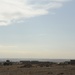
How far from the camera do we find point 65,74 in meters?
38.0

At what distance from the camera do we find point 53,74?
1497 inches

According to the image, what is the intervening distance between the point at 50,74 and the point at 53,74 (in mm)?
415

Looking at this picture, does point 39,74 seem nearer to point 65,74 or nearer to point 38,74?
point 38,74

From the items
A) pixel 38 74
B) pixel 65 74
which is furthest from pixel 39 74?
pixel 65 74

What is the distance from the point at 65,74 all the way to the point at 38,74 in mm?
3813

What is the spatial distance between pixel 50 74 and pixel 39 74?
1.66 m

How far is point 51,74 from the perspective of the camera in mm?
38031

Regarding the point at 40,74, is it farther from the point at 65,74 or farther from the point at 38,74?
the point at 65,74

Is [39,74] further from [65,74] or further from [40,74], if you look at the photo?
[65,74]

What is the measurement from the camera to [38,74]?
38750 mm

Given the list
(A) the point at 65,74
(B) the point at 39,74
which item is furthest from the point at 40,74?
(A) the point at 65,74

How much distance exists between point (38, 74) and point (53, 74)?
86.5 inches

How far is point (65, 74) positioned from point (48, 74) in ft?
7.71

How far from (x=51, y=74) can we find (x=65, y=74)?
193cm
